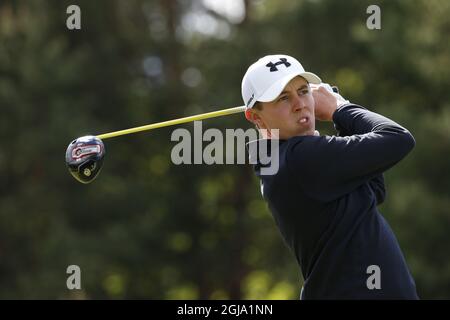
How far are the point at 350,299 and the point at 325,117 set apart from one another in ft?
2.88

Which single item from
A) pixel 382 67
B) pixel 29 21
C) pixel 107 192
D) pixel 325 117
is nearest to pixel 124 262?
pixel 107 192

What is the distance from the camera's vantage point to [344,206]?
12.5 ft

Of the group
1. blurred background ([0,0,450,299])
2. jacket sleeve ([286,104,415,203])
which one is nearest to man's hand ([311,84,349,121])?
jacket sleeve ([286,104,415,203])

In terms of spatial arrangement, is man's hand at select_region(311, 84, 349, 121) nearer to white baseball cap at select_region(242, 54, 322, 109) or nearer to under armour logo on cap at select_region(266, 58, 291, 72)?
white baseball cap at select_region(242, 54, 322, 109)

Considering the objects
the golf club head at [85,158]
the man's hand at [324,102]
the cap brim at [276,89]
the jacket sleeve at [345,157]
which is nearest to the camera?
the jacket sleeve at [345,157]

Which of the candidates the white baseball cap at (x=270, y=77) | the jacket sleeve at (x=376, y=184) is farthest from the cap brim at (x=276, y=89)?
the jacket sleeve at (x=376, y=184)

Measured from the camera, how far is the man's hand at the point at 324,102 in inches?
163

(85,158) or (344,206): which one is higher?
(85,158)

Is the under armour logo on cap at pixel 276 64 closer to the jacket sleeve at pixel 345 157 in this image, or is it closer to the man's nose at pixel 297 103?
the man's nose at pixel 297 103

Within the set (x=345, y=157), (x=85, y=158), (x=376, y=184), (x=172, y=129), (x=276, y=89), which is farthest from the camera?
(x=172, y=129)

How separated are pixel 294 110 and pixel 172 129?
16.6m

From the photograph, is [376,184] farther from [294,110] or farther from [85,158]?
[85,158]

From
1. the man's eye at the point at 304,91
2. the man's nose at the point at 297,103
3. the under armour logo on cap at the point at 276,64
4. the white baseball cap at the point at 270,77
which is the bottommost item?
the man's nose at the point at 297,103

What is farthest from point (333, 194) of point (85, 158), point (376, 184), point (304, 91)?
point (85, 158)
